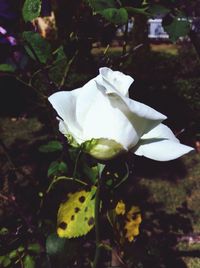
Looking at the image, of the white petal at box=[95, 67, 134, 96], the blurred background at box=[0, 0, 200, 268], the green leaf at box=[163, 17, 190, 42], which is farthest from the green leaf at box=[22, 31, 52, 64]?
the white petal at box=[95, 67, 134, 96]

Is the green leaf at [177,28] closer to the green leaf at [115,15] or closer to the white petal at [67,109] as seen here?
the green leaf at [115,15]

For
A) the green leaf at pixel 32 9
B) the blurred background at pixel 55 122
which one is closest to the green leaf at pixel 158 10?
the blurred background at pixel 55 122

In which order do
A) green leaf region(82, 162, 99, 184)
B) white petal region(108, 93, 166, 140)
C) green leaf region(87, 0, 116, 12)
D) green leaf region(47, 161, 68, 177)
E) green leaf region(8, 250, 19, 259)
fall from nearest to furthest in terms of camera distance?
1. white petal region(108, 93, 166, 140)
2. green leaf region(87, 0, 116, 12)
3. green leaf region(82, 162, 99, 184)
4. green leaf region(8, 250, 19, 259)
5. green leaf region(47, 161, 68, 177)

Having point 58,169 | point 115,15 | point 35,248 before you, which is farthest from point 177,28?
point 35,248

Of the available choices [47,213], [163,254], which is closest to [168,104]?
[163,254]

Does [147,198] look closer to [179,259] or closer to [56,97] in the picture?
[179,259]

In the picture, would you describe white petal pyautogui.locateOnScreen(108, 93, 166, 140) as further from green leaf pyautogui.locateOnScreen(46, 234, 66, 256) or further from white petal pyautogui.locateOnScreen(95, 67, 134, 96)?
green leaf pyautogui.locateOnScreen(46, 234, 66, 256)
